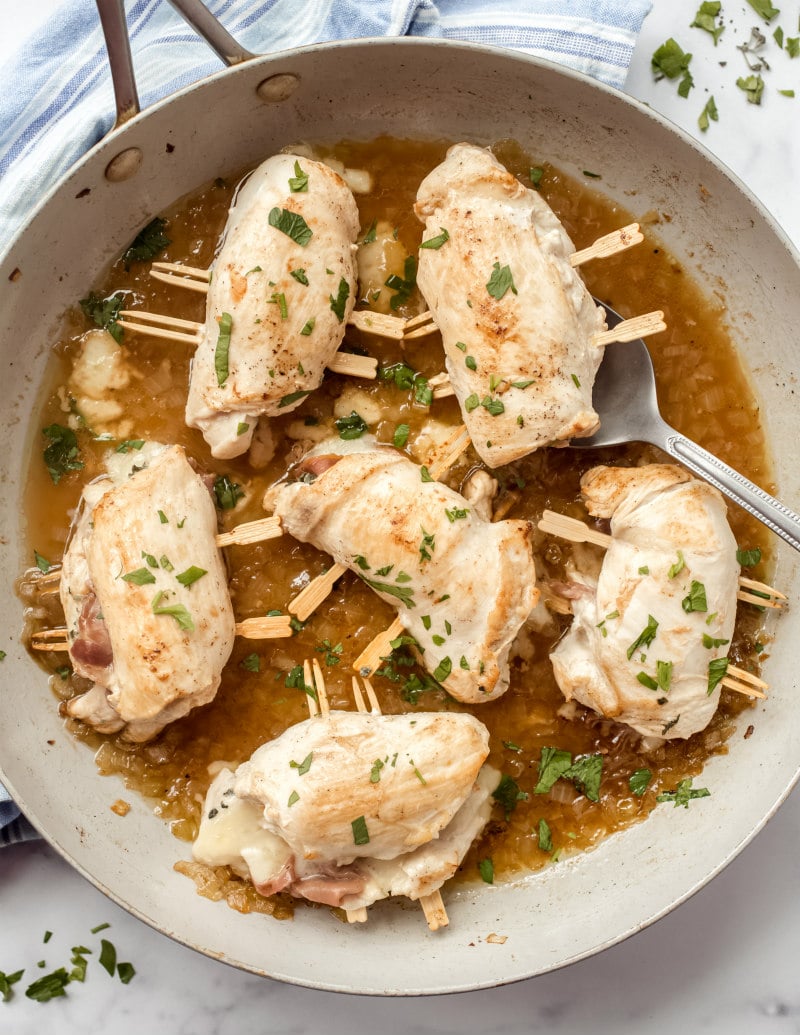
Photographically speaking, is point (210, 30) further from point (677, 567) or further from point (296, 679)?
point (677, 567)

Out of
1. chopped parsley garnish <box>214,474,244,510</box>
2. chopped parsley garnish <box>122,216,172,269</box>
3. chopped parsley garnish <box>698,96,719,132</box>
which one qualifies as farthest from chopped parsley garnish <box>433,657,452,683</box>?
chopped parsley garnish <box>698,96,719,132</box>

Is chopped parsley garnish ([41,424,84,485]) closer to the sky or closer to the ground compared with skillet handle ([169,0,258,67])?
closer to the ground

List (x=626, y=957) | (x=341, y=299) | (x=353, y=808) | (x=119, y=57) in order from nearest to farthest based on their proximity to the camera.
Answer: (x=119, y=57) → (x=353, y=808) → (x=341, y=299) → (x=626, y=957)

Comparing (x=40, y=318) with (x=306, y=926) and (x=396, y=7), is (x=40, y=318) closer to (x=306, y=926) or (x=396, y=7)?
(x=396, y=7)

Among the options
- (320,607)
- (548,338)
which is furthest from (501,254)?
(320,607)

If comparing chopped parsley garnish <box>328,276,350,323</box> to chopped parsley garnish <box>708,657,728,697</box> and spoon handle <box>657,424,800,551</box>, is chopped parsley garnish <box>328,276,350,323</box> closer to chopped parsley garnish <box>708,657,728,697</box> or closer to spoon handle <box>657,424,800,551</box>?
spoon handle <box>657,424,800,551</box>

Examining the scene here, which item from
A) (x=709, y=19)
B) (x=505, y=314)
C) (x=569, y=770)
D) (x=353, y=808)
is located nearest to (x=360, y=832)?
(x=353, y=808)
